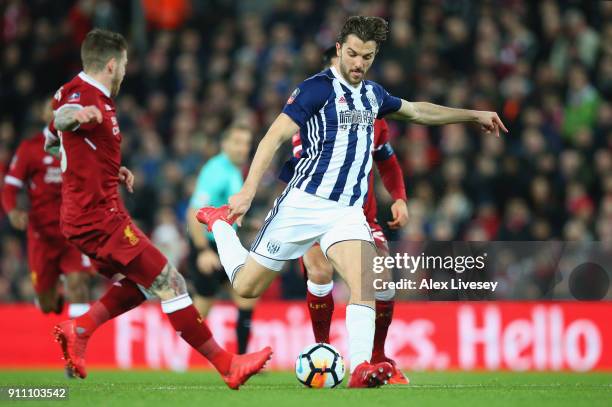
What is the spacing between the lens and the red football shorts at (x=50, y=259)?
959 cm

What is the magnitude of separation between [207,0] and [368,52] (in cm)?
1069

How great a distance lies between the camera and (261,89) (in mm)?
15203

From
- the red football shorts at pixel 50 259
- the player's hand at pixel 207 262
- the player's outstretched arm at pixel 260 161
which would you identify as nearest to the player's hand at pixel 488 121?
the player's outstretched arm at pixel 260 161

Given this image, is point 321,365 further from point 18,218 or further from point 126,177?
point 18,218

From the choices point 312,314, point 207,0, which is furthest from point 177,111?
point 312,314

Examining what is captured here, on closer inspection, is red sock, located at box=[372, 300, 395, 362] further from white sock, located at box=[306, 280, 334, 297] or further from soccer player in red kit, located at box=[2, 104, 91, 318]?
soccer player in red kit, located at box=[2, 104, 91, 318]

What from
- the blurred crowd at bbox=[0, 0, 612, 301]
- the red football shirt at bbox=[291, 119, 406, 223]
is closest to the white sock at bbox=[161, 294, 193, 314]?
the red football shirt at bbox=[291, 119, 406, 223]

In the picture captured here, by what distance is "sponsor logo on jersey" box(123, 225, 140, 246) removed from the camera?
6.76 m

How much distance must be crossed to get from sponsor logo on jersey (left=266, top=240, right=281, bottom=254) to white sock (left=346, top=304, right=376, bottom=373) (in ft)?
1.94

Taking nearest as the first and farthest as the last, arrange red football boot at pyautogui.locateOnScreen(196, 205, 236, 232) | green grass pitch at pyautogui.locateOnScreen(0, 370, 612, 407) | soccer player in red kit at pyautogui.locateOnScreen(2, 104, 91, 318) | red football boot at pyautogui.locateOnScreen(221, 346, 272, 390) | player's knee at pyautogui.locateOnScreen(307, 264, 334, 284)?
green grass pitch at pyautogui.locateOnScreen(0, 370, 612, 407), red football boot at pyautogui.locateOnScreen(221, 346, 272, 390), red football boot at pyautogui.locateOnScreen(196, 205, 236, 232), player's knee at pyautogui.locateOnScreen(307, 264, 334, 284), soccer player in red kit at pyautogui.locateOnScreen(2, 104, 91, 318)

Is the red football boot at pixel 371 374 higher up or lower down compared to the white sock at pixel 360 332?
lower down

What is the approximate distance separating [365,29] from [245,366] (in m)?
2.10

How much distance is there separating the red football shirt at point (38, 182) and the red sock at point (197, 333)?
3.21 metres

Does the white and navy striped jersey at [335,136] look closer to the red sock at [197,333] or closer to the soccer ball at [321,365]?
the soccer ball at [321,365]
